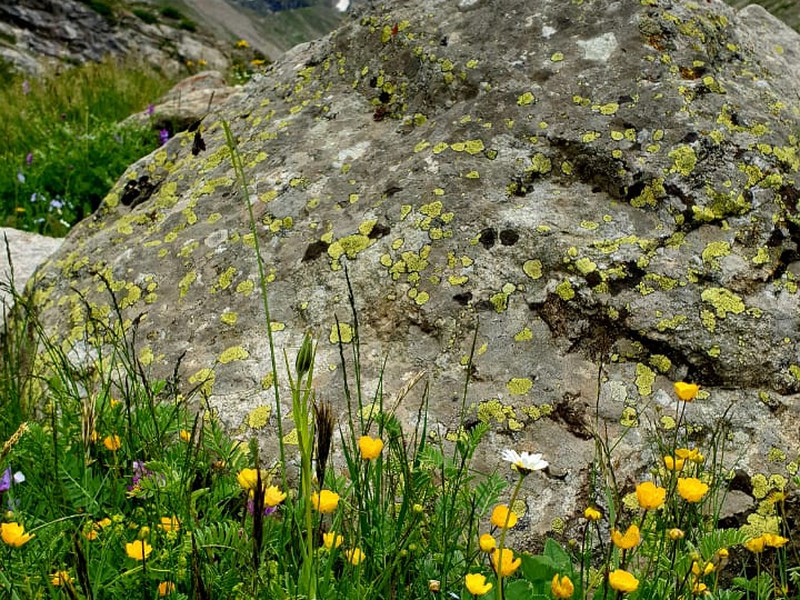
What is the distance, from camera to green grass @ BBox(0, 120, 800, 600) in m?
1.63

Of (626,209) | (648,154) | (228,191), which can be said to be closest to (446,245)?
(626,209)

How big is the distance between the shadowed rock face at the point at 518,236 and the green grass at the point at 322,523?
25cm

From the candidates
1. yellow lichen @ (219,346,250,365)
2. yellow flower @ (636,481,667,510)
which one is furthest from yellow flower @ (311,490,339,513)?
yellow lichen @ (219,346,250,365)

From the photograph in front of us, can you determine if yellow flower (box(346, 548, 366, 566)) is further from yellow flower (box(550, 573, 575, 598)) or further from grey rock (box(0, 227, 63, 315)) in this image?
grey rock (box(0, 227, 63, 315))

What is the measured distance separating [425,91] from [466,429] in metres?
2.11

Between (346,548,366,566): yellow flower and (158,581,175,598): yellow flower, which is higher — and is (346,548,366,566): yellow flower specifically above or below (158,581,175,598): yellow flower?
below

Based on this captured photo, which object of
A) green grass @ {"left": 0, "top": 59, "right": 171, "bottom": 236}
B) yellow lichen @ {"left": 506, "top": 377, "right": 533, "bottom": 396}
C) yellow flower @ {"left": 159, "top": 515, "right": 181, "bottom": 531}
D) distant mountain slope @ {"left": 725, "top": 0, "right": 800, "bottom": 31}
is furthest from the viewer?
distant mountain slope @ {"left": 725, "top": 0, "right": 800, "bottom": 31}

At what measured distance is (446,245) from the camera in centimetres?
327

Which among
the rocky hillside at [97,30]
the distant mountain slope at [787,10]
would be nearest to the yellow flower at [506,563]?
the rocky hillside at [97,30]

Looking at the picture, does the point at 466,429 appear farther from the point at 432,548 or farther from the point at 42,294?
the point at 42,294

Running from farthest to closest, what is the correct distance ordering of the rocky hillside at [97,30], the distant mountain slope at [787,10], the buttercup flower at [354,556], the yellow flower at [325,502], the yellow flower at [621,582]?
the distant mountain slope at [787,10]
the rocky hillside at [97,30]
the buttercup flower at [354,556]
the yellow flower at [325,502]
the yellow flower at [621,582]

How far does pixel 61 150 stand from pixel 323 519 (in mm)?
6971

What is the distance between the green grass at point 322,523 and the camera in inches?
64.1

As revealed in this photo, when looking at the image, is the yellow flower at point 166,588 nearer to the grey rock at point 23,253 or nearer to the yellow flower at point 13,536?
the yellow flower at point 13,536
